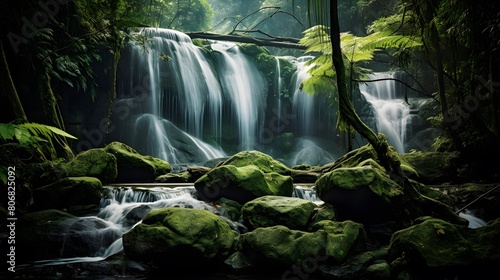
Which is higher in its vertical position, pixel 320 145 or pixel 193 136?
pixel 193 136

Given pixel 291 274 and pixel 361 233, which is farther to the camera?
pixel 361 233

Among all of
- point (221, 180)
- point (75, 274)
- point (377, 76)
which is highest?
point (377, 76)

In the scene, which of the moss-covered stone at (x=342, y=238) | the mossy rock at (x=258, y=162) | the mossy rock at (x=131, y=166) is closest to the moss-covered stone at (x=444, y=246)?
the moss-covered stone at (x=342, y=238)

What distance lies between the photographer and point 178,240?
17.5 ft

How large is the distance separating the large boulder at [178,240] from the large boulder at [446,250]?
8.39 ft

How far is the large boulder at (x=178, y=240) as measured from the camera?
533cm

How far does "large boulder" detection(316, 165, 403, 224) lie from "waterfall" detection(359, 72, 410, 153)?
35.5 feet

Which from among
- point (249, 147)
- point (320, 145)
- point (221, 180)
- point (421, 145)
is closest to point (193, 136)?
point (249, 147)

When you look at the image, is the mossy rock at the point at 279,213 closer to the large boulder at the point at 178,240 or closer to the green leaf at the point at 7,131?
the large boulder at the point at 178,240

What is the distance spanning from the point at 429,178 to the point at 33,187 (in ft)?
29.5

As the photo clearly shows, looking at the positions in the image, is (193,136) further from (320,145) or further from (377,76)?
(377,76)

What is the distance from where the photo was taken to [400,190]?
6.79 metres
